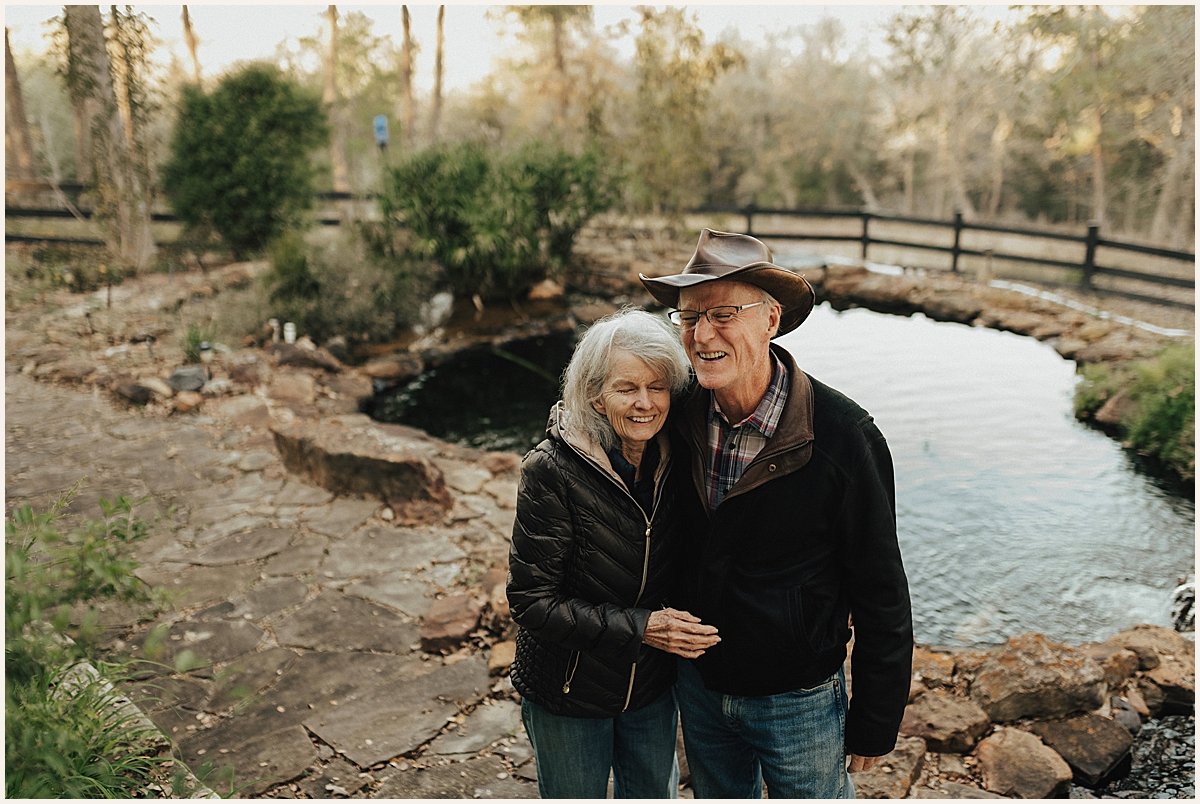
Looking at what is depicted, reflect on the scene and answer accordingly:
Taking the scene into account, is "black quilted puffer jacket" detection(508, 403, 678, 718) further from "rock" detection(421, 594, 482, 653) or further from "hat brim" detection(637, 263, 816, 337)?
"rock" detection(421, 594, 482, 653)

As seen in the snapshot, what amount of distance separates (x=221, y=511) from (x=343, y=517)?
752 mm

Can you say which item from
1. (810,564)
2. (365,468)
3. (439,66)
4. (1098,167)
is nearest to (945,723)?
(810,564)

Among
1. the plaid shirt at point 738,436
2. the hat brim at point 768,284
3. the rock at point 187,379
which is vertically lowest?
the rock at point 187,379

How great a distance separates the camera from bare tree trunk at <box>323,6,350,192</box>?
20359 mm

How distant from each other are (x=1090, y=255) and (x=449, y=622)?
1174 centimetres

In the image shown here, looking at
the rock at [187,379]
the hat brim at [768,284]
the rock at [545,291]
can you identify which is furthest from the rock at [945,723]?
the rock at [545,291]

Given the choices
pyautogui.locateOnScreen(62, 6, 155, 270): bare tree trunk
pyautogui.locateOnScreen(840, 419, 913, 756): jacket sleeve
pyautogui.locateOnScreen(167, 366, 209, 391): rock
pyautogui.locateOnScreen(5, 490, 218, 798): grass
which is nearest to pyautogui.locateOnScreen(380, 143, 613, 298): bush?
pyautogui.locateOnScreen(62, 6, 155, 270): bare tree trunk

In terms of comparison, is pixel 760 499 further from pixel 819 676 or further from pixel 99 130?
pixel 99 130

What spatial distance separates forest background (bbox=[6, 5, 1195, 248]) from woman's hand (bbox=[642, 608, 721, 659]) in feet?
32.9

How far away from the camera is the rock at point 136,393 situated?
22.7 ft

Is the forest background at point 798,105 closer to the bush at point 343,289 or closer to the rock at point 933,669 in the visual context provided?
the bush at point 343,289

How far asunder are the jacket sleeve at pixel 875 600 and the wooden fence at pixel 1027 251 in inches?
443

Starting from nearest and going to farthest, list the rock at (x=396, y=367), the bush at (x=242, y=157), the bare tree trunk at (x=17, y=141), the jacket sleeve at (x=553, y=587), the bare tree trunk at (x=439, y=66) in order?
the jacket sleeve at (x=553, y=587), the rock at (x=396, y=367), the bush at (x=242, y=157), the bare tree trunk at (x=17, y=141), the bare tree trunk at (x=439, y=66)

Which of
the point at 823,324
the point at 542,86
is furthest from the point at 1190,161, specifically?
the point at 542,86
